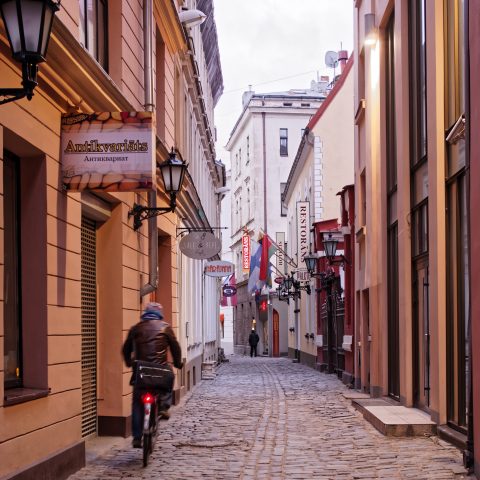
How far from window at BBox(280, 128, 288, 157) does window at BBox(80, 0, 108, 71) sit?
48143 mm

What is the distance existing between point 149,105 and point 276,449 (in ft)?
17.7

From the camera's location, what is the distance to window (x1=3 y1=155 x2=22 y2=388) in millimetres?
8398

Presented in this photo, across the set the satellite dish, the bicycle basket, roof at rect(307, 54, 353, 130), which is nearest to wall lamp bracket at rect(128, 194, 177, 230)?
the bicycle basket

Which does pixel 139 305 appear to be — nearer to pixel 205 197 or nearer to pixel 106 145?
pixel 106 145

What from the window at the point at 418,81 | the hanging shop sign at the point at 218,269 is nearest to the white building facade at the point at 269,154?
the hanging shop sign at the point at 218,269

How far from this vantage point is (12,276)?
8.56m

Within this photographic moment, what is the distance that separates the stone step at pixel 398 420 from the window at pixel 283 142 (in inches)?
1809

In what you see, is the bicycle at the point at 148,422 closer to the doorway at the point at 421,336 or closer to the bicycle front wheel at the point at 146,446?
the bicycle front wheel at the point at 146,446

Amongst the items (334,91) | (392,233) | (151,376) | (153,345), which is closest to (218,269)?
(334,91)

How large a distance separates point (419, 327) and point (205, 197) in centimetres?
1987

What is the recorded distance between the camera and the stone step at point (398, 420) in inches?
464

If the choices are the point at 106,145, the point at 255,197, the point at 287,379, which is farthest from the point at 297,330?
the point at 106,145

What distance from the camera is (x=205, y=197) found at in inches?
1318

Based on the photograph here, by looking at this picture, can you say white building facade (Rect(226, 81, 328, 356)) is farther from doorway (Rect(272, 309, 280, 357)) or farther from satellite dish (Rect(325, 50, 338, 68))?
satellite dish (Rect(325, 50, 338, 68))
